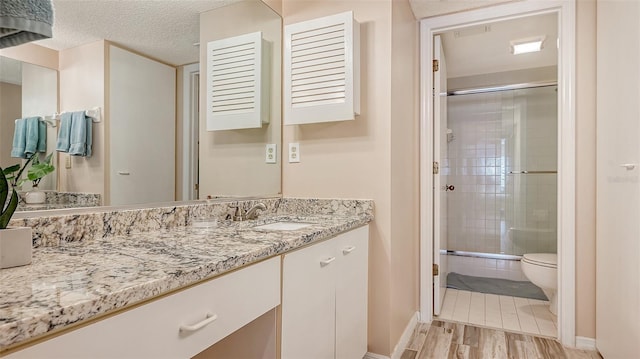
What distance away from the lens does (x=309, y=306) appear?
1.21 metres

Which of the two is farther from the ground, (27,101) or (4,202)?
(27,101)

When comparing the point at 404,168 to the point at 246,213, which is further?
the point at 404,168

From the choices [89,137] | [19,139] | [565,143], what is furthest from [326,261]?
[565,143]

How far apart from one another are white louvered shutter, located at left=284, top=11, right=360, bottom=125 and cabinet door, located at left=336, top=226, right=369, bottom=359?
628 mm

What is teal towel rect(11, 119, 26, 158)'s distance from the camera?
0.92 m

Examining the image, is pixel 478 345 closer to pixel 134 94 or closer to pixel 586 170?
pixel 586 170

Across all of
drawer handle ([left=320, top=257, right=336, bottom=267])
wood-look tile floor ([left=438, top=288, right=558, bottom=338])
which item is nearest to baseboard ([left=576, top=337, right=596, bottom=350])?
wood-look tile floor ([left=438, top=288, right=558, bottom=338])

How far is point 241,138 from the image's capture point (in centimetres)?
191

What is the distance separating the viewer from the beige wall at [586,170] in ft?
6.52

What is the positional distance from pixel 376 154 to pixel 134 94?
1.12 m

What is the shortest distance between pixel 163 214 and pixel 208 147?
17.6 inches

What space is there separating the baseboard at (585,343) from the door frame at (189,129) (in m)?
2.26

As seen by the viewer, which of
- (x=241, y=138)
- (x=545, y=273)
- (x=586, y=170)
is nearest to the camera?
(x=241, y=138)

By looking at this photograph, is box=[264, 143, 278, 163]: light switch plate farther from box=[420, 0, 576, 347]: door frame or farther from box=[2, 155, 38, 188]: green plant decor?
box=[420, 0, 576, 347]: door frame
